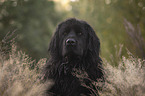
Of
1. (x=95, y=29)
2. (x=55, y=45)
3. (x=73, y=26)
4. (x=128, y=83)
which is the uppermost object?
(x=95, y=29)

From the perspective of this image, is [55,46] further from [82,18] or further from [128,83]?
[82,18]

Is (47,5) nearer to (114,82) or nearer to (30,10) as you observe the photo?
(30,10)

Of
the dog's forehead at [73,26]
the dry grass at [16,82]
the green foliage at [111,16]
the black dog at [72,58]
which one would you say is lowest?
the dry grass at [16,82]

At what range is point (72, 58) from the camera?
3965 millimetres

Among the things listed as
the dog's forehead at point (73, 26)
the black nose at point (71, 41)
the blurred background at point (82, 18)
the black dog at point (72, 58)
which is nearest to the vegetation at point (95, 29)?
the blurred background at point (82, 18)

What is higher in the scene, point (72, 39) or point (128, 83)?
point (72, 39)

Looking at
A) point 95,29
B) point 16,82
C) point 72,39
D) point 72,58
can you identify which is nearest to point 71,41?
point 72,39

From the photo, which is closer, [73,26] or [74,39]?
[74,39]

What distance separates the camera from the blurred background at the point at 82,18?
30.2 feet

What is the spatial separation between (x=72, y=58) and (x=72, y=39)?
495 mm

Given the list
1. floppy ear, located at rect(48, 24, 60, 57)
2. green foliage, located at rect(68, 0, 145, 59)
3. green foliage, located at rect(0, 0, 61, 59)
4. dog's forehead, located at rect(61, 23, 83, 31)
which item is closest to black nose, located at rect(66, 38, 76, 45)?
dog's forehead, located at rect(61, 23, 83, 31)

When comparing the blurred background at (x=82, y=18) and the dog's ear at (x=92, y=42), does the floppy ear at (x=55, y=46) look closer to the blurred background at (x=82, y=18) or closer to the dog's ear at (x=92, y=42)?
the dog's ear at (x=92, y=42)

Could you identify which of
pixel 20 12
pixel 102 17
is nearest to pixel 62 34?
pixel 102 17

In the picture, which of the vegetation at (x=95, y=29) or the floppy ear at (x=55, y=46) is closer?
the vegetation at (x=95, y=29)
